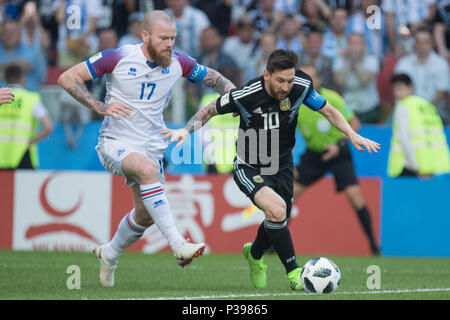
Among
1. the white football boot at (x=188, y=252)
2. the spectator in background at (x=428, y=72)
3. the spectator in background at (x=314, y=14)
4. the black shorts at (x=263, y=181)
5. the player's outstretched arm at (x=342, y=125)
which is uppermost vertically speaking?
the spectator in background at (x=314, y=14)

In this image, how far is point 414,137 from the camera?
13.4 meters

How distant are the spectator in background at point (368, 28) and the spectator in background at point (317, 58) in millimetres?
694

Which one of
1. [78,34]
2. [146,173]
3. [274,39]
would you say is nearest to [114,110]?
[146,173]

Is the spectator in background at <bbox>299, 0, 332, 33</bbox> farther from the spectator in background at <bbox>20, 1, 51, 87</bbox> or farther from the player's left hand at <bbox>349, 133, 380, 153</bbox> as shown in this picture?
the player's left hand at <bbox>349, 133, 380, 153</bbox>

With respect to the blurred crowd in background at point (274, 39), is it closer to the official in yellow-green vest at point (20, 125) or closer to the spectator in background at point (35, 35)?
the spectator in background at point (35, 35)

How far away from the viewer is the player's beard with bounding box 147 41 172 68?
800 centimetres

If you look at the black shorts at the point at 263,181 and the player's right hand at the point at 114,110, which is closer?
the player's right hand at the point at 114,110

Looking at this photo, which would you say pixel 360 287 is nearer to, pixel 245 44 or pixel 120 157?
pixel 120 157

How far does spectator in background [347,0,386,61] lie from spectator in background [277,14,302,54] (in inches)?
34.0

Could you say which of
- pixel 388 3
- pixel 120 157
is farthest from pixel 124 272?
pixel 388 3

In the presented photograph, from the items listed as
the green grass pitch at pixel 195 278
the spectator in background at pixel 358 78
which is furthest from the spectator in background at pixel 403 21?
the green grass pitch at pixel 195 278

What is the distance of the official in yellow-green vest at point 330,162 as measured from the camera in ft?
40.9

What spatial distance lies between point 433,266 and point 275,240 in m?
3.98

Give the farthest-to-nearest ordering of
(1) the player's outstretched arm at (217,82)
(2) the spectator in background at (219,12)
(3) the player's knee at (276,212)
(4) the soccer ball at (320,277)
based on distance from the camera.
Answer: (2) the spectator in background at (219,12) < (1) the player's outstretched arm at (217,82) < (3) the player's knee at (276,212) < (4) the soccer ball at (320,277)
